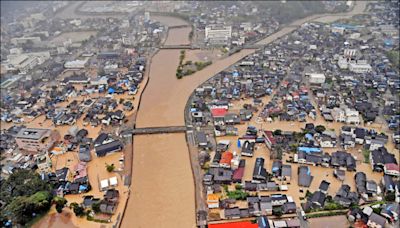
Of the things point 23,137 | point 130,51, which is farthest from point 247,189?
point 130,51

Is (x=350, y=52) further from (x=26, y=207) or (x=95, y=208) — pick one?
(x=26, y=207)

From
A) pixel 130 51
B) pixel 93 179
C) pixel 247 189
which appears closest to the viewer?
pixel 247 189

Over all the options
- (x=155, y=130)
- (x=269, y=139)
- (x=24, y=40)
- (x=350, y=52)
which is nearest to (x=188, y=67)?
(x=155, y=130)

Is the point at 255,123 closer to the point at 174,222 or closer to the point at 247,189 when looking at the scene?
the point at 247,189

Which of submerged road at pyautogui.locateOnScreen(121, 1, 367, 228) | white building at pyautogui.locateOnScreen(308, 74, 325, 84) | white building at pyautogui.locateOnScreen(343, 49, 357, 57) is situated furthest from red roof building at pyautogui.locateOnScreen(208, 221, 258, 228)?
white building at pyautogui.locateOnScreen(343, 49, 357, 57)

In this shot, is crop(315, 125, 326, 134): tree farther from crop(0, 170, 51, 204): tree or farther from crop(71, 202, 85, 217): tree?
crop(0, 170, 51, 204): tree

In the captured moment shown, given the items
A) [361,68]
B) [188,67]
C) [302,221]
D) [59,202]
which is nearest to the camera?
[302,221]

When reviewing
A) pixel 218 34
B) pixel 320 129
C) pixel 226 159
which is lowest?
pixel 226 159
